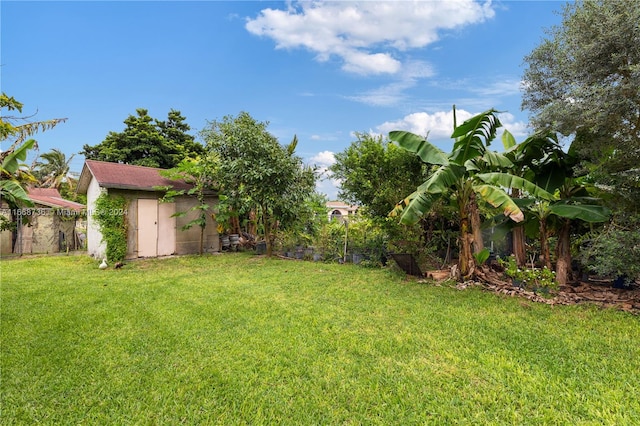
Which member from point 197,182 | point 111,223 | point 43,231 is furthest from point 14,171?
point 43,231

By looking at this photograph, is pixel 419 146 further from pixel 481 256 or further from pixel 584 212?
pixel 584 212

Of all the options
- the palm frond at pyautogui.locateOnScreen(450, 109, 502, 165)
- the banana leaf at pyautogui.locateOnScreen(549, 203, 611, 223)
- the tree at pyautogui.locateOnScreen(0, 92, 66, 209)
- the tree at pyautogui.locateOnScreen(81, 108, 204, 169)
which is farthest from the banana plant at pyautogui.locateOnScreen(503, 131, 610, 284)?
the tree at pyautogui.locateOnScreen(81, 108, 204, 169)

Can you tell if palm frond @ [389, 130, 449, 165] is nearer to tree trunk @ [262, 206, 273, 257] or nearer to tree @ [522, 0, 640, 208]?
tree @ [522, 0, 640, 208]

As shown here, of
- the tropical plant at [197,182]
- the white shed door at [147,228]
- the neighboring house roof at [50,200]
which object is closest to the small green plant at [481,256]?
the tropical plant at [197,182]

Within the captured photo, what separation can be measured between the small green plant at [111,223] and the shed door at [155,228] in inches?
26.5

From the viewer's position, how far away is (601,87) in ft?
14.1

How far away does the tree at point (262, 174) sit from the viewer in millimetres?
9805

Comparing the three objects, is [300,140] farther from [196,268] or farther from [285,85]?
[196,268]

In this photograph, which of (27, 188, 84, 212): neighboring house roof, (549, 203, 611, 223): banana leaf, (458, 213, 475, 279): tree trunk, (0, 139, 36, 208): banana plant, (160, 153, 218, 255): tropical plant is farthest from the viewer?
(27, 188, 84, 212): neighboring house roof

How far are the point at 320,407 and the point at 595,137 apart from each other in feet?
18.7

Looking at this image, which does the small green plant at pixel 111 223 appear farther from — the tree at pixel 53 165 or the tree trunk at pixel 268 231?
the tree at pixel 53 165

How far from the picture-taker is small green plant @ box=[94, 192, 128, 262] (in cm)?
931

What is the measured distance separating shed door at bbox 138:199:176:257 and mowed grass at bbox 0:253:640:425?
4446mm

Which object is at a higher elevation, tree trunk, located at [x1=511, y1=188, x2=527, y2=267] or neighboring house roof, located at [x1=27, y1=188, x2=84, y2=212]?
neighboring house roof, located at [x1=27, y1=188, x2=84, y2=212]
